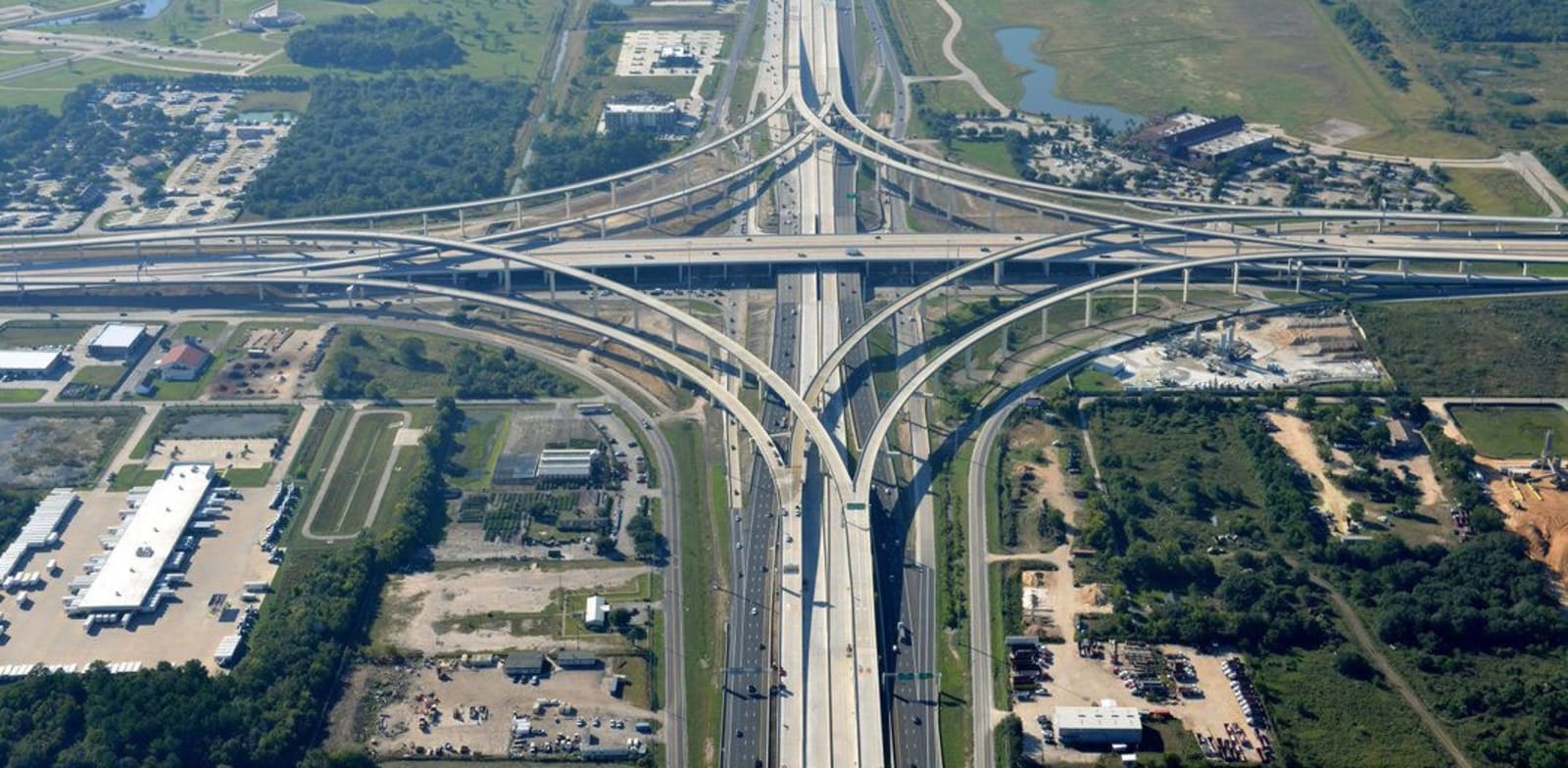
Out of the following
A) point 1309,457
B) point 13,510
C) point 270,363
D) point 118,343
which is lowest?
point 13,510

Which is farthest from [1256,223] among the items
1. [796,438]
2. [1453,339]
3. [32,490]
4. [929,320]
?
[32,490]

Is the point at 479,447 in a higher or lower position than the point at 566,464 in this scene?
lower

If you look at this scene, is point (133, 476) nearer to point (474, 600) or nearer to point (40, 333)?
point (40, 333)

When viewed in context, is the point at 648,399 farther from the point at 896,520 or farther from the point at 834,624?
the point at 834,624

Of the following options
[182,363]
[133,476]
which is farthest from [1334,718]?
[182,363]

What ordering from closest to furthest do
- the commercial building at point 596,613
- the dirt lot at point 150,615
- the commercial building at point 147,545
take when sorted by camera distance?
the commercial building at point 596,613
the dirt lot at point 150,615
the commercial building at point 147,545

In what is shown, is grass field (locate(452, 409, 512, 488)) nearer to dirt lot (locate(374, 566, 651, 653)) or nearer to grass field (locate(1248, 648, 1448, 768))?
dirt lot (locate(374, 566, 651, 653))

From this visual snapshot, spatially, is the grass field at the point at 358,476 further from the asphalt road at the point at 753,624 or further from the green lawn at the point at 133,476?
the asphalt road at the point at 753,624

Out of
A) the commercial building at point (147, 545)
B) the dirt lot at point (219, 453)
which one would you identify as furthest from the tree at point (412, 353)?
the commercial building at point (147, 545)
